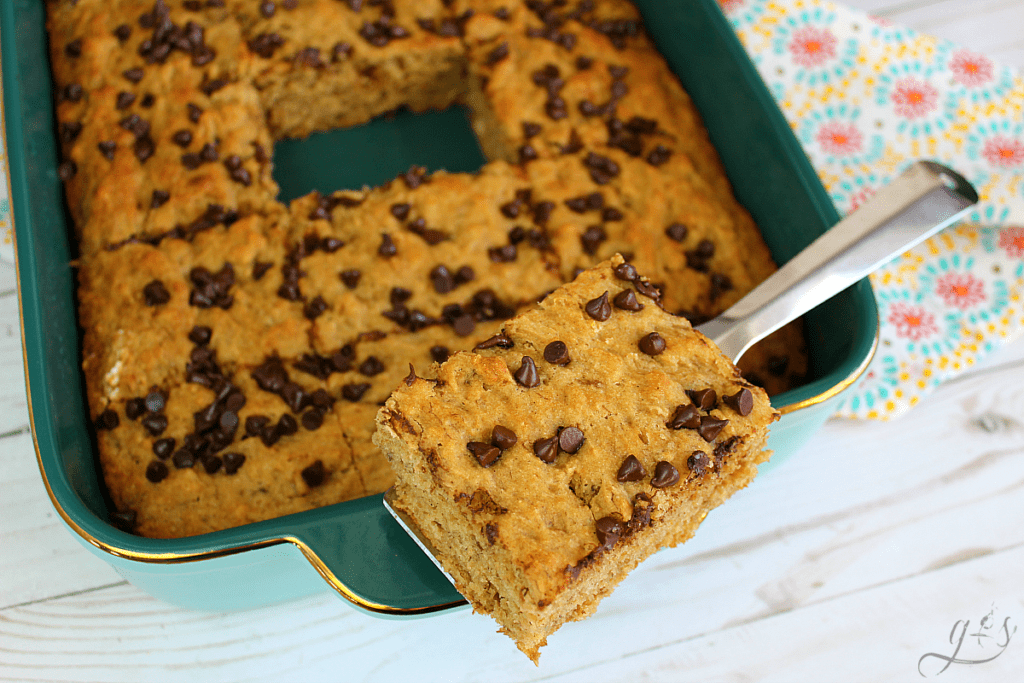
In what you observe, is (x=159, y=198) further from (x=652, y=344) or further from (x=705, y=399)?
(x=705, y=399)

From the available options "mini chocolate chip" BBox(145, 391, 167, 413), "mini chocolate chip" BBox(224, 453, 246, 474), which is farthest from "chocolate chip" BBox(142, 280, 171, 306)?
"mini chocolate chip" BBox(224, 453, 246, 474)

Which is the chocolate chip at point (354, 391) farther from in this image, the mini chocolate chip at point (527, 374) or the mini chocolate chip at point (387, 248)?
the mini chocolate chip at point (527, 374)

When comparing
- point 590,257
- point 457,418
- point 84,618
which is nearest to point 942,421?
point 590,257

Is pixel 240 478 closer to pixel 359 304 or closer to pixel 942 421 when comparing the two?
pixel 359 304

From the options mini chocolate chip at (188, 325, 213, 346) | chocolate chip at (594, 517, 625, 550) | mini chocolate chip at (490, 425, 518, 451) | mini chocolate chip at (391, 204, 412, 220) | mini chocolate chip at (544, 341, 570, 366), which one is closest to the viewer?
chocolate chip at (594, 517, 625, 550)

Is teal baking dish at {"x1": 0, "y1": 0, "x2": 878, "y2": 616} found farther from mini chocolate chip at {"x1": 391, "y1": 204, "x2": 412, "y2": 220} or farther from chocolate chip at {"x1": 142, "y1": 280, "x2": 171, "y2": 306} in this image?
mini chocolate chip at {"x1": 391, "y1": 204, "x2": 412, "y2": 220}

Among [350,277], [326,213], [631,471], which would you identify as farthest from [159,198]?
[631,471]
